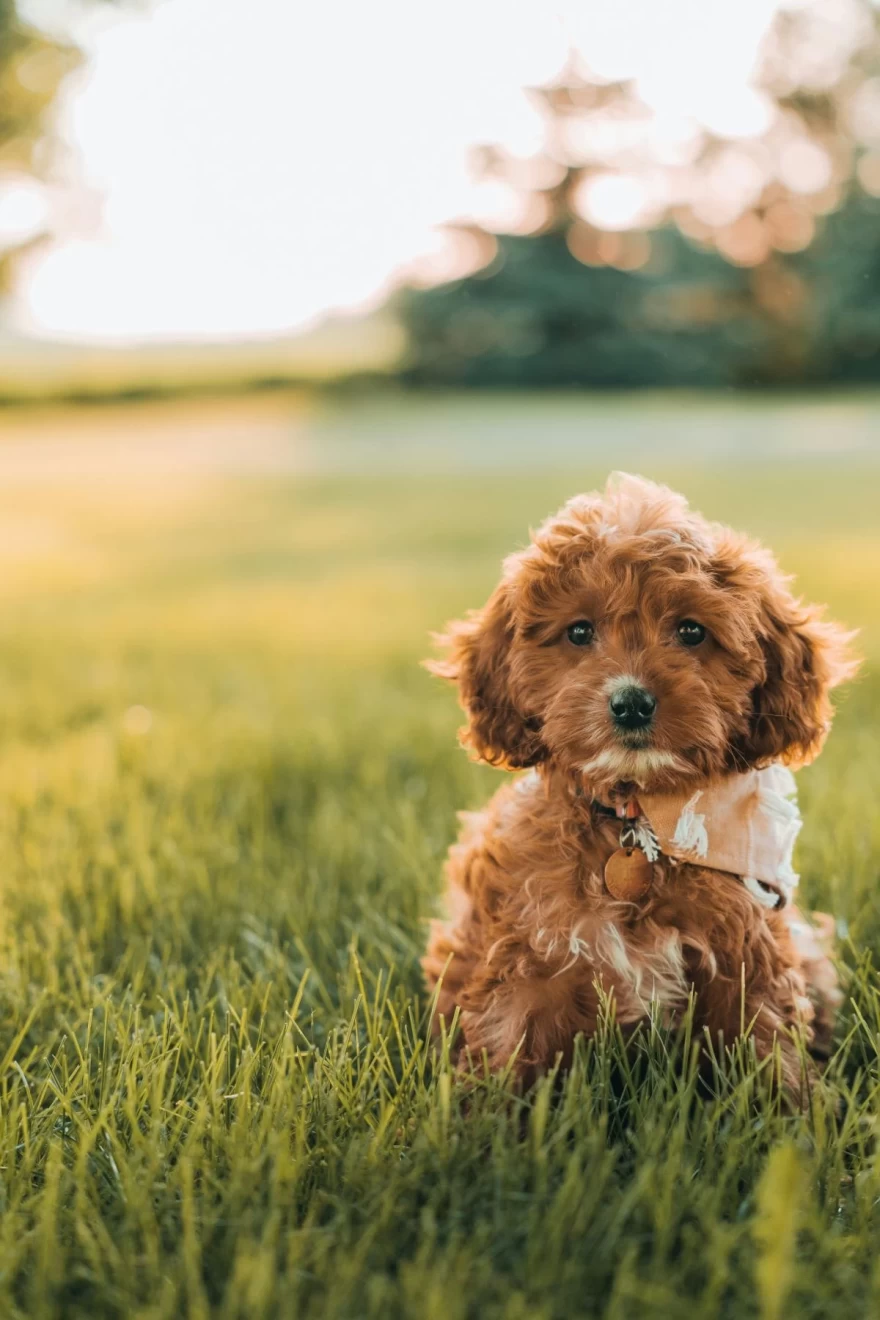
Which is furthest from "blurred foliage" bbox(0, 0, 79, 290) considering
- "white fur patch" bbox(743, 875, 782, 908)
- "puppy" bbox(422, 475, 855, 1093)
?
"white fur patch" bbox(743, 875, 782, 908)

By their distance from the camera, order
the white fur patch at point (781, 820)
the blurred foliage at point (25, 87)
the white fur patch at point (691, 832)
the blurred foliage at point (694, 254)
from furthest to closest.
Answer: the blurred foliage at point (694, 254), the blurred foliage at point (25, 87), the white fur patch at point (781, 820), the white fur patch at point (691, 832)

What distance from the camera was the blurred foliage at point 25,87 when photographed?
22672mm

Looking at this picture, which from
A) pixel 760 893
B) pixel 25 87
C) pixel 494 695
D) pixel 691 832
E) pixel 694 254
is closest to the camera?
pixel 691 832

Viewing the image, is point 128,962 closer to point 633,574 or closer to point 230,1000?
point 230,1000

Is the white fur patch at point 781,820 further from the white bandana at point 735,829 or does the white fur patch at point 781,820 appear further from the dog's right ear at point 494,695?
the dog's right ear at point 494,695

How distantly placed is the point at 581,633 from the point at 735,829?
550 mm

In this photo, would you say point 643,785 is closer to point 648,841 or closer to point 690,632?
point 648,841

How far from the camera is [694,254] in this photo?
40.9 m

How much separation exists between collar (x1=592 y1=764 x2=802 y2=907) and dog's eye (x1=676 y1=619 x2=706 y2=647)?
0.32 meters

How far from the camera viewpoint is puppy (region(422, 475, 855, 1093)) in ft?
8.41

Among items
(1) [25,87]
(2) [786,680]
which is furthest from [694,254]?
(2) [786,680]

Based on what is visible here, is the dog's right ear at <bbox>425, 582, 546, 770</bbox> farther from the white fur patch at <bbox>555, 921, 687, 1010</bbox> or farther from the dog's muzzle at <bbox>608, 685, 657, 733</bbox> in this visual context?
the white fur patch at <bbox>555, 921, 687, 1010</bbox>

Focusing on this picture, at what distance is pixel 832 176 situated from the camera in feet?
134

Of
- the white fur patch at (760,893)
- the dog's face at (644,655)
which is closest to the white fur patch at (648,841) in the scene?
the dog's face at (644,655)
